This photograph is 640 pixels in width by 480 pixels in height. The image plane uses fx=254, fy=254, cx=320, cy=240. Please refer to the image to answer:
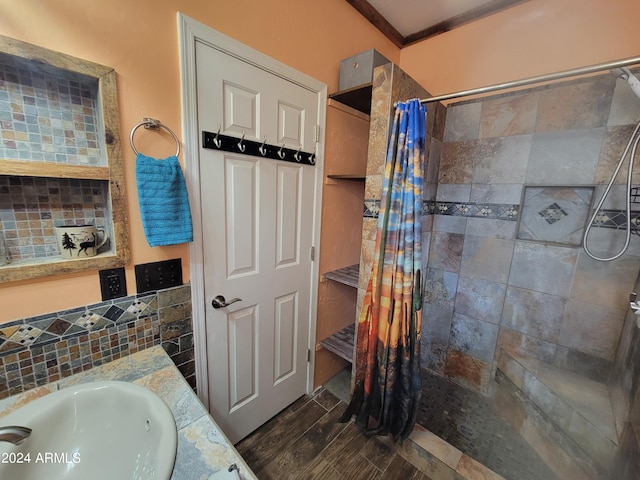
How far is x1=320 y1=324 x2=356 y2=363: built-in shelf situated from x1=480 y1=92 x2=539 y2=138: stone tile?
1696mm

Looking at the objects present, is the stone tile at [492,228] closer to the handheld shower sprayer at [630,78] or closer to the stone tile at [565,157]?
the stone tile at [565,157]

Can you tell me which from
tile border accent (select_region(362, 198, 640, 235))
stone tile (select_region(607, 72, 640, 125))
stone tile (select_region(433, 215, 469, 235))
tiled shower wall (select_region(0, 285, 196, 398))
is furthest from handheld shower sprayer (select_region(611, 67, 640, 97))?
tiled shower wall (select_region(0, 285, 196, 398))

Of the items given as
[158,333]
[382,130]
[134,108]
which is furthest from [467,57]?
[158,333]

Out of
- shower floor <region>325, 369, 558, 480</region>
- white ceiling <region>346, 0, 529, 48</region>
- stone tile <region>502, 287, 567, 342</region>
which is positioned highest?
white ceiling <region>346, 0, 529, 48</region>

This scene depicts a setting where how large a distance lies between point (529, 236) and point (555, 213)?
0.60 feet

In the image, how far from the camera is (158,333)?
42.3 inches

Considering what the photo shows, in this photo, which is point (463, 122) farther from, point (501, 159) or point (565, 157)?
point (565, 157)

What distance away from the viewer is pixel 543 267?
1.58 meters

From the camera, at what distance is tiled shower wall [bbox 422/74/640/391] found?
1382mm

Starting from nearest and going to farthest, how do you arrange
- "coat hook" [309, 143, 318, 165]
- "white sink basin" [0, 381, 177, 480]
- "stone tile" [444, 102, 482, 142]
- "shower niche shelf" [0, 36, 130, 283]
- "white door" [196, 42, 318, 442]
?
"white sink basin" [0, 381, 177, 480] < "shower niche shelf" [0, 36, 130, 283] < "white door" [196, 42, 318, 442] < "coat hook" [309, 143, 318, 165] < "stone tile" [444, 102, 482, 142]

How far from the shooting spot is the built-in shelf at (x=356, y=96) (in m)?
1.46

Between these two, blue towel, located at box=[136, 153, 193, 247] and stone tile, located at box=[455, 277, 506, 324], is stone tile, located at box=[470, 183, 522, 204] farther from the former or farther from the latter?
blue towel, located at box=[136, 153, 193, 247]

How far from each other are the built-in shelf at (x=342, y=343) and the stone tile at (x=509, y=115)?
1.70 m

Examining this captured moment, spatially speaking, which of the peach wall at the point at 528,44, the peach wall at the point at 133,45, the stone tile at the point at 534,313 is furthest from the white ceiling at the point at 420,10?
the stone tile at the point at 534,313
